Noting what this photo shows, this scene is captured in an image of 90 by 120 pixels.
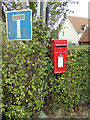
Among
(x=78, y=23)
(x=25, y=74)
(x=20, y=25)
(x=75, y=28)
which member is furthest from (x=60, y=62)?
(x=78, y=23)

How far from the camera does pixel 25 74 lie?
271 cm

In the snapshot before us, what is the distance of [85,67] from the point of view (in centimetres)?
388

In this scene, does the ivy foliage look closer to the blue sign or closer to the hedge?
the hedge

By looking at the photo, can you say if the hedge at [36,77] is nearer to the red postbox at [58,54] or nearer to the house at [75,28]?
the red postbox at [58,54]

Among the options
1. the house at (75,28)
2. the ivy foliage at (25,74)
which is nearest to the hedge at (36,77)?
the ivy foliage at (25,74)

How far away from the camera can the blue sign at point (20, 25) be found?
2693 mm

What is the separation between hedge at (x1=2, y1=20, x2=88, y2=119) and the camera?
2.58 metres

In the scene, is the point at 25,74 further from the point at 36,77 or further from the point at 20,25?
the point at 20,25

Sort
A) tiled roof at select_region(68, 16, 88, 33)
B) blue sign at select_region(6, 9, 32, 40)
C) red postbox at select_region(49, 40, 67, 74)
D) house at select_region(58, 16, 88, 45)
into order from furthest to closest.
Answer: tiled roof at select_region(68, 16, 88, 33), house at select_region(58, 16, 88, 45), red postbox at select_region(49, 40, 67, 74), blue sign at select_region(6, 9, 32, 40)

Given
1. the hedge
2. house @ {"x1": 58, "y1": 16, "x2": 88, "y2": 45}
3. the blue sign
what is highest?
house @ {"x1": 58, "y1": 16, "x2": 88, "y2": 45}

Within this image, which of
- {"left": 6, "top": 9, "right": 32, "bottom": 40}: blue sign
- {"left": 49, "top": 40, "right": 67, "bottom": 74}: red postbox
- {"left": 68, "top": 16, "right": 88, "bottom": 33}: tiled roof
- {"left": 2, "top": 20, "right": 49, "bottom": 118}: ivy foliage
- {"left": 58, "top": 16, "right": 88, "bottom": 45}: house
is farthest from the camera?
{"left": 68, "top": 16, "right": 88, "bottom": 33}: tiled roof

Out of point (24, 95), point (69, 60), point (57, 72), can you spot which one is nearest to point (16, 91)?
point (24, 95)

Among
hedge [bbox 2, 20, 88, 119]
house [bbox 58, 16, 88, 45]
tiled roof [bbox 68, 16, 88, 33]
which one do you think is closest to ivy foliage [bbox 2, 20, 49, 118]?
hedge [bbox 2, 20, 88, 119]

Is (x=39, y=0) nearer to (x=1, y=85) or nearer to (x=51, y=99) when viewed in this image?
(x=1, y=85)
